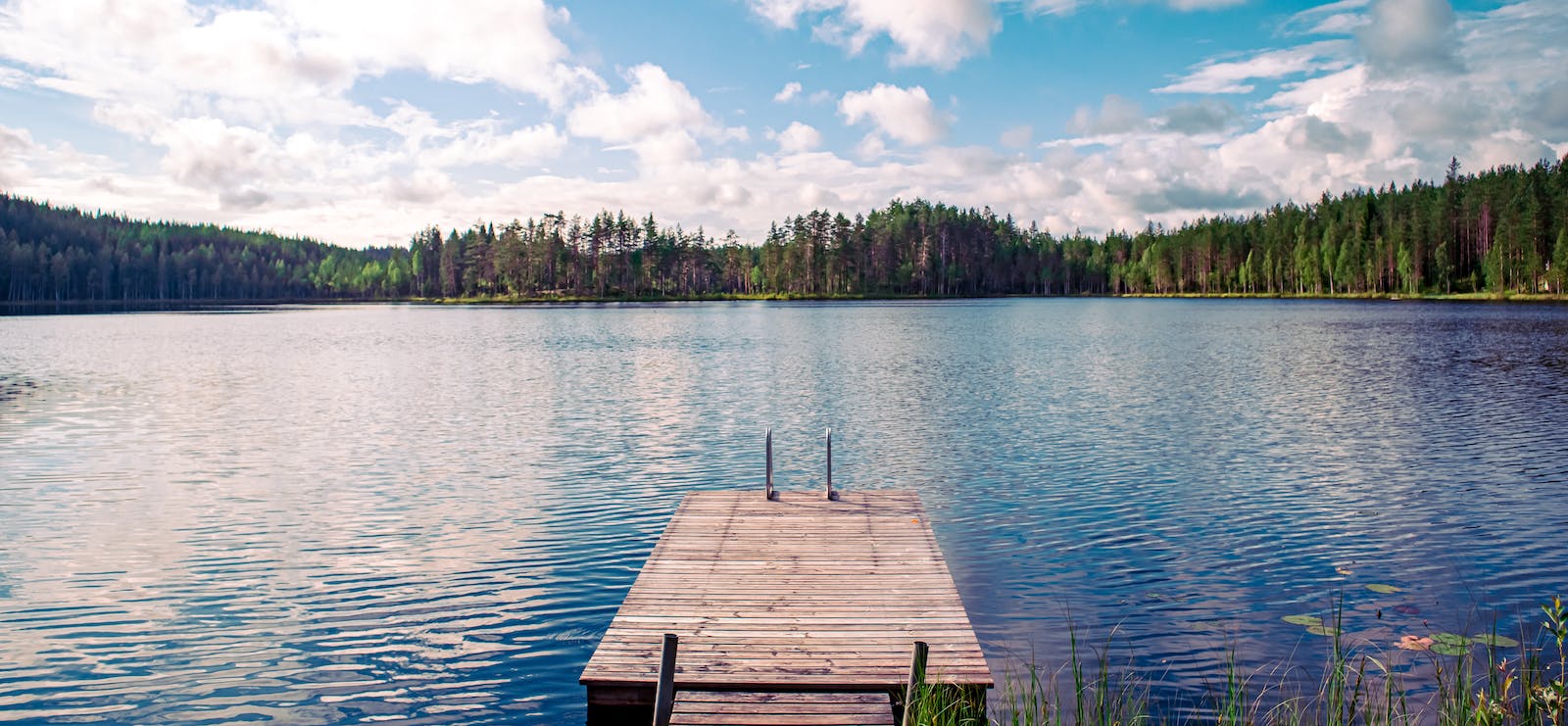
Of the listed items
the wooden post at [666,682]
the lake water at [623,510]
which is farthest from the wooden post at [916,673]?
the lake water at [623,510]

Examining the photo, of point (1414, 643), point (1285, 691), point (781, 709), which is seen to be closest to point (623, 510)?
point (781, 709)

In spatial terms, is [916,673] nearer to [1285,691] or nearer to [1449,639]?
[1285,691]

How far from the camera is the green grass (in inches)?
333

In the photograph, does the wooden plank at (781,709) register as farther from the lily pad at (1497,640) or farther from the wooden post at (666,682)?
the lily pad at (1497,640)

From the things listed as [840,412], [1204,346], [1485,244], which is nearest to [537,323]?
[1204,346]

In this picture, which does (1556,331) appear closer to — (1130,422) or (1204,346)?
(1204,346)

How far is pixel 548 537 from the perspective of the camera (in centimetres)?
1666

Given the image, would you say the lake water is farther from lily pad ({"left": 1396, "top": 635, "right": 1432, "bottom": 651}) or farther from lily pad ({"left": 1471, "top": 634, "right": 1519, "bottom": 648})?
lily pad ({"left": 1471, "top": 634, "right": 1519, "bottom": 648})

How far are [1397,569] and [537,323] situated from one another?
94.1 metres

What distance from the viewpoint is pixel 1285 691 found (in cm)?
1027

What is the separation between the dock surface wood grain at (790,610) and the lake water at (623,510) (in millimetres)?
1328

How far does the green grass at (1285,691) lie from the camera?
8.47 meters

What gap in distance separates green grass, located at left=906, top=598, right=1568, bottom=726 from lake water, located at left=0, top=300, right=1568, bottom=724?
0.35 metres

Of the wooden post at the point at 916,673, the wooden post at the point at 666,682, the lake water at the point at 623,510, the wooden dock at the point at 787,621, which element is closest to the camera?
the wooden post at the point at 666,682
